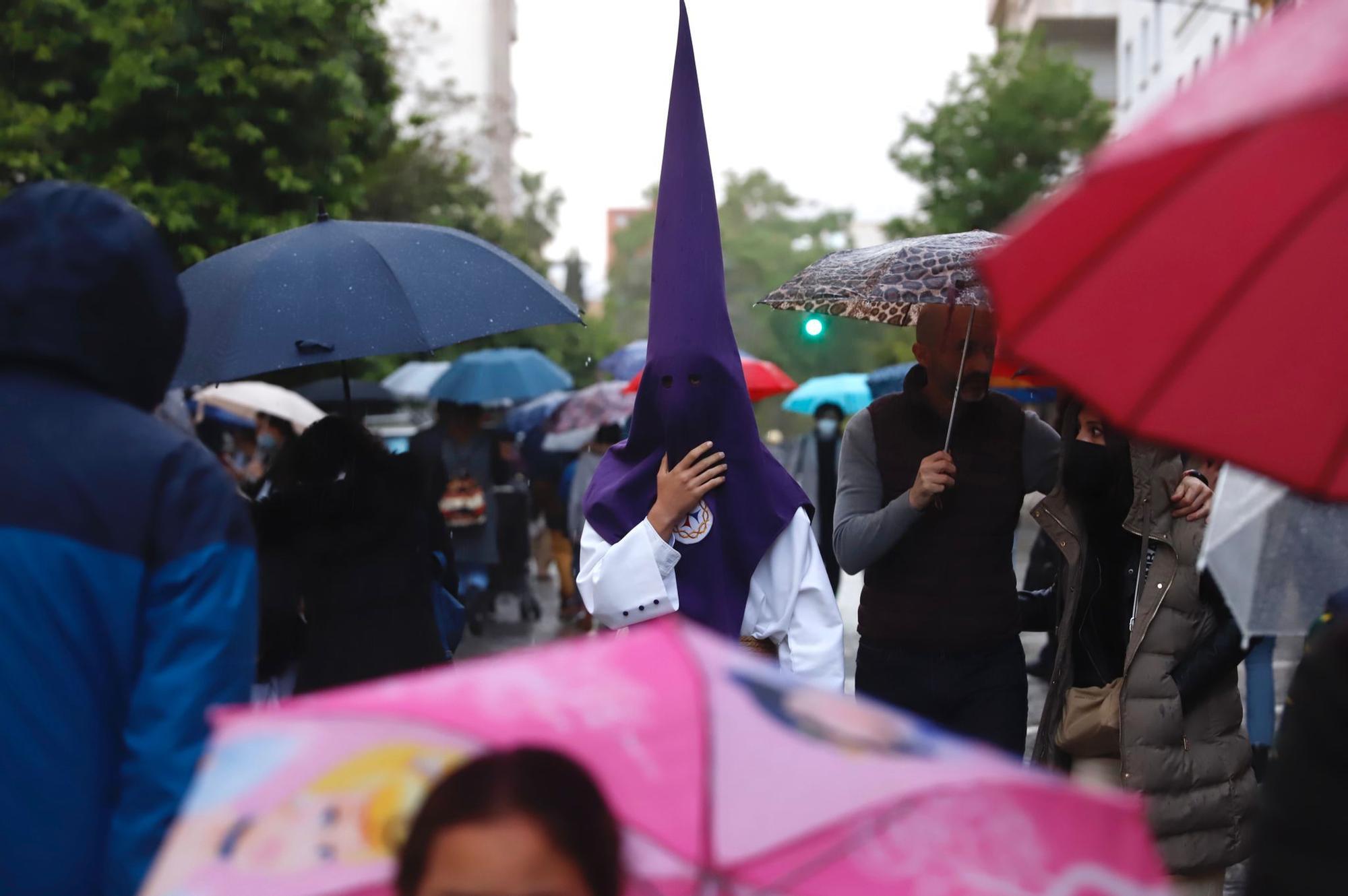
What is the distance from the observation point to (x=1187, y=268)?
7.29ft

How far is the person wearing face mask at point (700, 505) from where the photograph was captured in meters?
4.04

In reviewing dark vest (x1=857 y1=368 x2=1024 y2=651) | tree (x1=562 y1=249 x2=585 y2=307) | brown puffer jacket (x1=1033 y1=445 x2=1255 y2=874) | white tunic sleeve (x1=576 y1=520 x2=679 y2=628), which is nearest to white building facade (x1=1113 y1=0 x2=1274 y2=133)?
dark vest (x1=857 y1=368 x2=1024 y2=651)

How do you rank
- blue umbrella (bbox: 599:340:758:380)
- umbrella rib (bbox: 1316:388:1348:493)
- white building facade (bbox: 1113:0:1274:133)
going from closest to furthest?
umbrella rib (bbox: 1316:388:1348:493)
blue umbrella (bbox: 599:340:758:380)
white building facade (bbox: 1113:0:1274:133)

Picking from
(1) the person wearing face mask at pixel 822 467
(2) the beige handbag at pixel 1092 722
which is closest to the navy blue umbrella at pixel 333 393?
(1) the person wearing face mask at pixel 822 467

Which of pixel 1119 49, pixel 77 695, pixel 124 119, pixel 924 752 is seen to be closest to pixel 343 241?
pixel 77 695

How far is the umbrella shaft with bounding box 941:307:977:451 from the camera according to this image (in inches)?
180

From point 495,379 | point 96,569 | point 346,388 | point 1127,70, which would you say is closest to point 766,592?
point 346,388

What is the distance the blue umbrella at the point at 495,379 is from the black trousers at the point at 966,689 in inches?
457

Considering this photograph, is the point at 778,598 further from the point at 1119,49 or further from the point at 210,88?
the point at 1119,49

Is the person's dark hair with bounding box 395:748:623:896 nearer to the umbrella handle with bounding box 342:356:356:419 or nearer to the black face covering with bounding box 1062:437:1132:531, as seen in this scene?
the black face covering with bounding box 1062:437:1132:531

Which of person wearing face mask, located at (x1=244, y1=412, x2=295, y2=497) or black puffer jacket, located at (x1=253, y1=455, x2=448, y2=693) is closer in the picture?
black puffer jacket, located at (x1=253, y1=455, x2=448, y2=693)

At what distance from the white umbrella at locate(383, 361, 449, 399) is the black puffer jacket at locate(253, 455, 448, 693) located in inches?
613

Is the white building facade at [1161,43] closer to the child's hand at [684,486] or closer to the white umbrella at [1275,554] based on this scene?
the white umbrella at [1275,554]

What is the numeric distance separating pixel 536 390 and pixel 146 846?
14.1m
